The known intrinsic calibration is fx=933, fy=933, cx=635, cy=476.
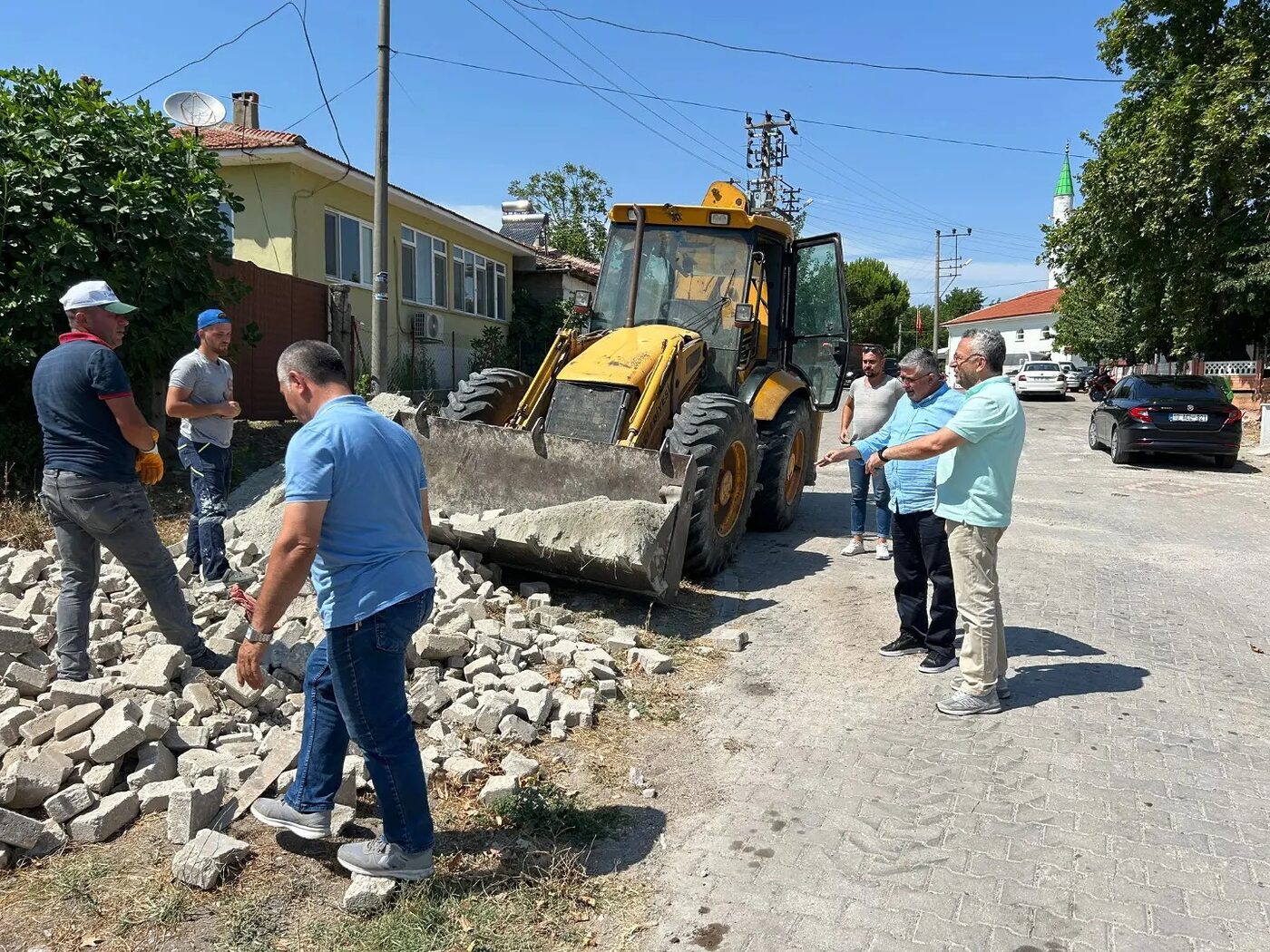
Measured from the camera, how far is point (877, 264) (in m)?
62.9

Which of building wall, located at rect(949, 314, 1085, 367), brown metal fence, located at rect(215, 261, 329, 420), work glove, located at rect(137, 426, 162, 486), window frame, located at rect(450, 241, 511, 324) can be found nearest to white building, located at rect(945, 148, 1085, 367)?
building wall, located at rect(949, 314, 1085, 367)

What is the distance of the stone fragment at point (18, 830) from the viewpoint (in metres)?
3.23

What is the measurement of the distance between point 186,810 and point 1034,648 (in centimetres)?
482

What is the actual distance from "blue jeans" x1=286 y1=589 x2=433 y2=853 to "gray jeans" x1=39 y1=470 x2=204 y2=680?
1676mm

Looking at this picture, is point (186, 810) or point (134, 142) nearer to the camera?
point (186, 810)

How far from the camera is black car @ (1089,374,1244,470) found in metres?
14.8

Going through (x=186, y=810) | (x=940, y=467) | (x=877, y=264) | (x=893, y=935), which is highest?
(x=877, y=264)

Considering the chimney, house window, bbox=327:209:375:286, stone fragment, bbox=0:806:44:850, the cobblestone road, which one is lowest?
the cobblestone road

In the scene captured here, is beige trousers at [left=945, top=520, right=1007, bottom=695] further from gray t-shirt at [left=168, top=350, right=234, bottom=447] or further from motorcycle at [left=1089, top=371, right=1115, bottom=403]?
motorcycle at [left=1089, top=371, right=1115, bottom=403]

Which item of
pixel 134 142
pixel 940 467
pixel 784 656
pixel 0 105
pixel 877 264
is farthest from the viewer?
pixel 877 264

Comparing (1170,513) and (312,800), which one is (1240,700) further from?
(1170,513)

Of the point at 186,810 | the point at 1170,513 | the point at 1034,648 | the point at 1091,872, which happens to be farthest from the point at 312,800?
the point at 1170,513

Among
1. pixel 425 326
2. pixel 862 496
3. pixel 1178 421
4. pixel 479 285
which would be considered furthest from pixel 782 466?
pixel 479 285

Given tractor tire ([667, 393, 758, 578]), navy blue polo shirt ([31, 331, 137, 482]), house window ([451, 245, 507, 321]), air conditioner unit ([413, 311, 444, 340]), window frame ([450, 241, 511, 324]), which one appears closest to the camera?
navy blue polo shirt ([31, 331, 137, 482])
